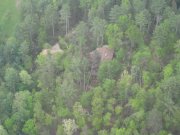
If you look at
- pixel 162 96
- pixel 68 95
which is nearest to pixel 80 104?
pixel 68 95

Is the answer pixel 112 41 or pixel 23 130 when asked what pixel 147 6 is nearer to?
pixel 112 41

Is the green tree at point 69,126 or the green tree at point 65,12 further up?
the green tree at point 65,12

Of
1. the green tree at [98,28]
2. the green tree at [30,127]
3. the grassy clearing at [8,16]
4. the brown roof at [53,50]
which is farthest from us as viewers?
the grassy clearing at [8,16]

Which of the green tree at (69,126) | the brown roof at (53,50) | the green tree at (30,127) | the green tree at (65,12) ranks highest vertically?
the green tree at (65,12)

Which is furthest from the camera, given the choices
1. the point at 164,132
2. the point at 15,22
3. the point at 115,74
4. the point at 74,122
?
the point at 15,22

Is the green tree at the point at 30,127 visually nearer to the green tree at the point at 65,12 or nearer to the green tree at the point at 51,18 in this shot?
the green tree at the point at 51,18

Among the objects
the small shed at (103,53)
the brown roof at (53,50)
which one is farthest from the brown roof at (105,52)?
the brown roof at (53,50)

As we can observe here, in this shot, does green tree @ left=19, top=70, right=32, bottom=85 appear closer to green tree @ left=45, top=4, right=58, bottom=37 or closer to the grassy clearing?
green tree @ left=45, top=4, right=58, bottom=37
